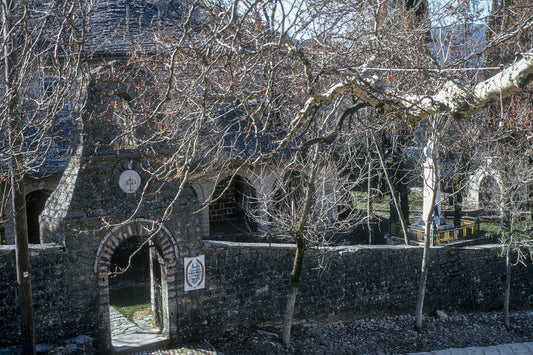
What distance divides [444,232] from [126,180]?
11.1 meters

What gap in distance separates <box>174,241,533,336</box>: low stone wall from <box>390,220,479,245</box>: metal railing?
257 centimetres

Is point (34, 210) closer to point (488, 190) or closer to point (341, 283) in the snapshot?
point (341, 283)

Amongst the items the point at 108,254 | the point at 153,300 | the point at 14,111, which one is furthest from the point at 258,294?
the point at 14,111

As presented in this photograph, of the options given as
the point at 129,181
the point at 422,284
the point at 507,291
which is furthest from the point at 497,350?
the point at 129,181

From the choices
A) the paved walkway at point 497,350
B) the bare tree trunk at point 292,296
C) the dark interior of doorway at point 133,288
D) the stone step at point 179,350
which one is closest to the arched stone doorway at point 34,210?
the dark interior of doorway at point 133,288

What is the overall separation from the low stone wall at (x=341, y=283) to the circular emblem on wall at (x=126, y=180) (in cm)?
183

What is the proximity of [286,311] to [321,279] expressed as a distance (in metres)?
1.44

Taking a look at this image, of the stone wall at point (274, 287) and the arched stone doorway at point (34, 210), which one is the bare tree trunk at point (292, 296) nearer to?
the stone wall at point (274, 287)

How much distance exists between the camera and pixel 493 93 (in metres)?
4.88

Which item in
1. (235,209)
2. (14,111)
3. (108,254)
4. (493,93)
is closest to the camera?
(493,93)

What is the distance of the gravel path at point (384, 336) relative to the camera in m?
10.5

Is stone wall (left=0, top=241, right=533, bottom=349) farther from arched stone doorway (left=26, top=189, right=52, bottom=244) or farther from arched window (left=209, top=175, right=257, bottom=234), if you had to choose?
arched stone doorway (left=26, top=189, right=52, bottom=244)

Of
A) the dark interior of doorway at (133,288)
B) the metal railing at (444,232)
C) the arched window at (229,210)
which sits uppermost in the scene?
the arched window at (229,210)

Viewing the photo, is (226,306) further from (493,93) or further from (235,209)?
(235,209)
